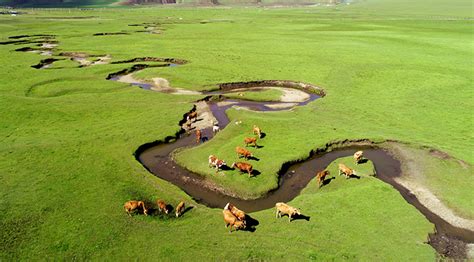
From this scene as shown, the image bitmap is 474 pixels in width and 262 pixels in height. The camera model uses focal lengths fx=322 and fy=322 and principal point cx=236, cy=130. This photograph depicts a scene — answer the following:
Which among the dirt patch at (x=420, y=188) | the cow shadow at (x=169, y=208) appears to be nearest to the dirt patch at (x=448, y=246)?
the dirt patch at (x=420, y=188)

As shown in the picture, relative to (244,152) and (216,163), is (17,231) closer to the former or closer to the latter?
(216,163)

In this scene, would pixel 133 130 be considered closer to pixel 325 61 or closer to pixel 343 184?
pixel 343 184

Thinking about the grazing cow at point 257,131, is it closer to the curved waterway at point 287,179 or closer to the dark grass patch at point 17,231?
the curved waterway at point 287,179

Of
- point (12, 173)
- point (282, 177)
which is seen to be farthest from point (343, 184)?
point (12, 173)

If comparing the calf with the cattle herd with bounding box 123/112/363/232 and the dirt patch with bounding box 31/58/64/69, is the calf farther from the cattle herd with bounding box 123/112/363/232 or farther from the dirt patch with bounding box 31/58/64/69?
the dirt patch with bounding box 31/58/64/69

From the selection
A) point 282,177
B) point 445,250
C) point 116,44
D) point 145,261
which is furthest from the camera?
point 116,44

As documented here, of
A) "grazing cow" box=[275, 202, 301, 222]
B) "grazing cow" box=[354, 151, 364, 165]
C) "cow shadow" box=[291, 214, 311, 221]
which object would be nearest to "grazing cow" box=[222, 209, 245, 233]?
"grazing cow" box=[275, 202, 301, 222]
